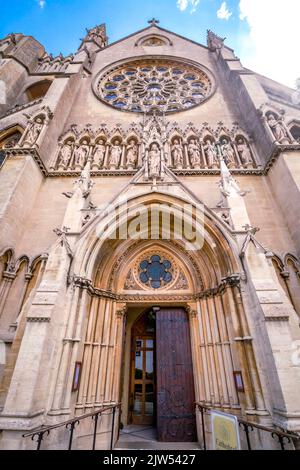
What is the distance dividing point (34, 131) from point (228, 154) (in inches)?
303

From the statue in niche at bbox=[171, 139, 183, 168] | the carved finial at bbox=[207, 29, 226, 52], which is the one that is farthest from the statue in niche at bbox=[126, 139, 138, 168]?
the carved finial at bbox=[207, 29, 226, 52]

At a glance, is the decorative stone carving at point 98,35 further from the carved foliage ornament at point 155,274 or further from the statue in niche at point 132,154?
the carved foliage ornament at point 155,274

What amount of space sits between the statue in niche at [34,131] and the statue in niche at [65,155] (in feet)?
3.54

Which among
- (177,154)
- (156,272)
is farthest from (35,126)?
(156,272)

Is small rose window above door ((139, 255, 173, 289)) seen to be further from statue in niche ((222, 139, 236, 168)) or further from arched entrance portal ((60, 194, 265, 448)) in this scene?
statue in niche ((222, 139, 236, 168))

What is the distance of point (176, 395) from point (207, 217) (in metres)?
4.73

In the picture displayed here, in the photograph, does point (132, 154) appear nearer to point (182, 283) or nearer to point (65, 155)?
point (65, 155)

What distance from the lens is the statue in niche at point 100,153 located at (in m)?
8.97

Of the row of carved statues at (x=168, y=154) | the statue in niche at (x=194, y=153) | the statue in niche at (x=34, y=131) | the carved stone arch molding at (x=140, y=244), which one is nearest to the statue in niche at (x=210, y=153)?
the row of carved statues at (x=168, y=154)

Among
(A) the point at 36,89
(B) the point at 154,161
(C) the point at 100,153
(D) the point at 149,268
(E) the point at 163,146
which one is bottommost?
(D) the point at 149,268

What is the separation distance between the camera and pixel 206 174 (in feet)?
27.1

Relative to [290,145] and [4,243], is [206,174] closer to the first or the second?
[290,145]

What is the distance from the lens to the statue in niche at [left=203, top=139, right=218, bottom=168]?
8656 millimetres

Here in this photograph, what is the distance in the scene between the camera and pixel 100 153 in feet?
30.6
